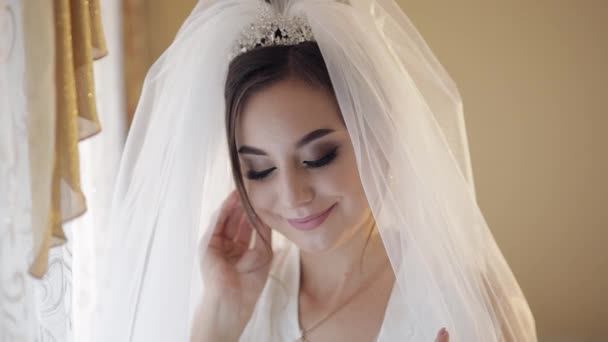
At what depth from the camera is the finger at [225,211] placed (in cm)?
134

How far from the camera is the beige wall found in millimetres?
1740

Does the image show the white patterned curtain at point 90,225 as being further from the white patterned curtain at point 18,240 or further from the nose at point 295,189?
the nose at point 295,189

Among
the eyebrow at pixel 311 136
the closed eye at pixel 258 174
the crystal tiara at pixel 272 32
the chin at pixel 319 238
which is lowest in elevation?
the chin at pixel 319 238

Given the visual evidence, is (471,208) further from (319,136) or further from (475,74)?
(475,74)

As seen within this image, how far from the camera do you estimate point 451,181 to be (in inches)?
40.9

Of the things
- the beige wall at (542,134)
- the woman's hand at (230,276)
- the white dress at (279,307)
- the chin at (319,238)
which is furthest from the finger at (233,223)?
the beige wall at (542,134)

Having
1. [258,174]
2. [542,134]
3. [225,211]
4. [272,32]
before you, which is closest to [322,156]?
[258,174]

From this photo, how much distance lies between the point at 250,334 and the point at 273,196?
14.3 inches

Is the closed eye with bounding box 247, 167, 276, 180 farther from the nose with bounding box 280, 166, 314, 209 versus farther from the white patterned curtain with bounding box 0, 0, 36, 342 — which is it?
the white patterned curtain with bounding box 0, 0, 36, 342

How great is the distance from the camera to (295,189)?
1089 mm

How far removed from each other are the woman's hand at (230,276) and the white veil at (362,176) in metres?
0.24

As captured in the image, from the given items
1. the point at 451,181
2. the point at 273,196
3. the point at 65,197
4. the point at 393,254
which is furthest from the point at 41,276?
the point at 451,181

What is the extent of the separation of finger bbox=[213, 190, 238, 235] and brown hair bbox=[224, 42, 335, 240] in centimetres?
28

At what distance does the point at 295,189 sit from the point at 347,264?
12.7 inches
